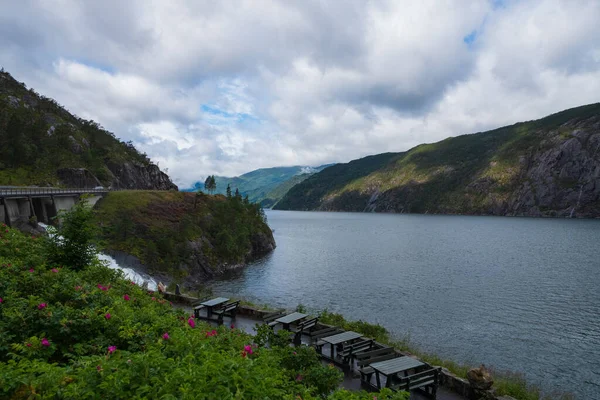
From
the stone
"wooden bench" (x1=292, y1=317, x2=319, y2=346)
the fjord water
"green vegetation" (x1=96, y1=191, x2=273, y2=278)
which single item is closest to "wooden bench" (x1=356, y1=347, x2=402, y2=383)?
the stone

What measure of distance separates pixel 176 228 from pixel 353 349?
168 ft

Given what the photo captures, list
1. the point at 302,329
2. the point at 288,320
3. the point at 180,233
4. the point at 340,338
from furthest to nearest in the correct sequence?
the point at 180,233 → the point at 288,320 → the point at 302,329 → the point at 340,338

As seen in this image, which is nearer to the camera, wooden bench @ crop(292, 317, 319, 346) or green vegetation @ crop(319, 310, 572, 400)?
green vegetation @ crop(319, 310, 572, 400)

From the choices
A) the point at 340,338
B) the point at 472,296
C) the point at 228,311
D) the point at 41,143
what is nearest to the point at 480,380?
the point at 340,338

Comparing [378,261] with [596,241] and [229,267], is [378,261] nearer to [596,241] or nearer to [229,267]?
[229,267]

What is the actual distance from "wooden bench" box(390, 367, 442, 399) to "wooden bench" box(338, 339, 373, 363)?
296cm

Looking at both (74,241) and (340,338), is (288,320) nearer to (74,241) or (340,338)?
(340,338)

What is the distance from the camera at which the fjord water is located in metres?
26.8

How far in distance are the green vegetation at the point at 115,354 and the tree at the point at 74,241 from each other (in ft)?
2.72

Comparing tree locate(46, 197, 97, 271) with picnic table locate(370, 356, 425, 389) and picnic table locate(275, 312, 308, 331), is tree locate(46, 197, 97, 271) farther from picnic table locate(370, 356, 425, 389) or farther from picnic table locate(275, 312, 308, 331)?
picnic table locate(370, 356, 425, 389)

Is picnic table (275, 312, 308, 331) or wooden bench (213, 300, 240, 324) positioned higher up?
wooden bench (213, 300, 240, 324)

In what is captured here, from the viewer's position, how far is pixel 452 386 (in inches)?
590

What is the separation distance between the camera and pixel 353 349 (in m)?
17.2

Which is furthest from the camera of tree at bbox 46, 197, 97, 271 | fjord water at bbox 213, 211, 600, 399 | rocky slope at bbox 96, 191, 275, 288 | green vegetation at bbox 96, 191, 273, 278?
green vegetation at bbox 96, 191, 273, 278
